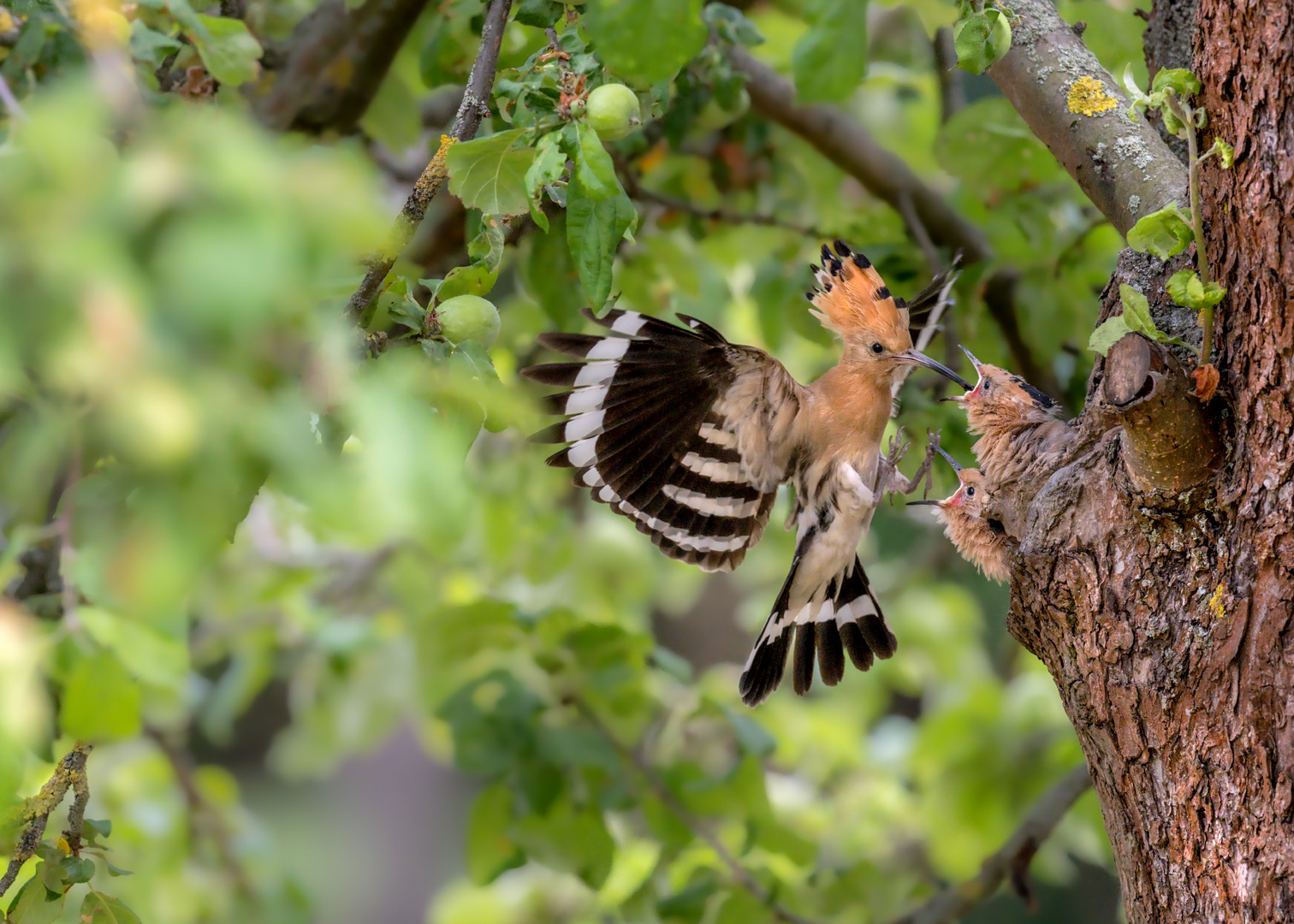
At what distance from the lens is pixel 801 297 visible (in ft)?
6.71

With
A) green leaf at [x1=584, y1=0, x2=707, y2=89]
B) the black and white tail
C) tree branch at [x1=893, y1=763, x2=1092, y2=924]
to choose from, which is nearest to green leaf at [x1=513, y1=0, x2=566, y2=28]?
green leaf at [x1=584, y1=0, x2=707, y2=89]

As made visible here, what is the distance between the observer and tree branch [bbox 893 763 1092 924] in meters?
1.86

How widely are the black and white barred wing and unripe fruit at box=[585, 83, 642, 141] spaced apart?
12.4 inches

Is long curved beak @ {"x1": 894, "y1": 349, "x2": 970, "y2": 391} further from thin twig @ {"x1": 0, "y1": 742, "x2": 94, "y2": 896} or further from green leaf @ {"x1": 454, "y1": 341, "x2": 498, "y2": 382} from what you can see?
thin twig @ {"x1": 0, "y1": 742, "x2": 94, "y2": 896}

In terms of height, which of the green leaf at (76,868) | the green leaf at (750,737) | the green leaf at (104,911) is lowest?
the green leaf at (750,737)

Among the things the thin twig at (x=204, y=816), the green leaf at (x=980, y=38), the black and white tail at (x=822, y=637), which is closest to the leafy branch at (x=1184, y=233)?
the green leaf at (x=980, y=38)

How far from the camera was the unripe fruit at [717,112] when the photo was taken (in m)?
1.86

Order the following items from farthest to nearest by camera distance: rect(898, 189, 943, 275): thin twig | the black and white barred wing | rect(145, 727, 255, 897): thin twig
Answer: rect(145, 727, 255, 897): thin twig, rect(898, 189, 943, 275): thin twig, the black and white barred wing

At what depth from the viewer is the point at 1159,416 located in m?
0.92

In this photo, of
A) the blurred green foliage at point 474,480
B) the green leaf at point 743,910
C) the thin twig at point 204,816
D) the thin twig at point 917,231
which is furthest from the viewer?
the thin twig at point 204,816

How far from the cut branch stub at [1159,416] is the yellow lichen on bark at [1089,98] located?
451mm

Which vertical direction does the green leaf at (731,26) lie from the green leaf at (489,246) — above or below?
above

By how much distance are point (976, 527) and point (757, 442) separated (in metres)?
0.36

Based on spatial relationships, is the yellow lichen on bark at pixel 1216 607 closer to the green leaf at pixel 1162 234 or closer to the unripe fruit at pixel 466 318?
the green leaf at pixel 1162 234
